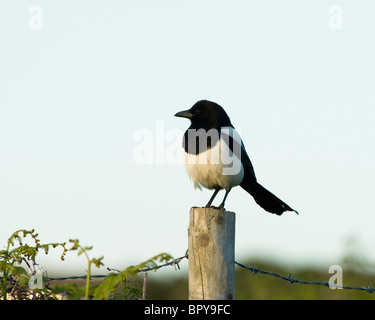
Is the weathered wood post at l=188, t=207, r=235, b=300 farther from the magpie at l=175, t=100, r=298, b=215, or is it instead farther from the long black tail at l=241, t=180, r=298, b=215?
the long black tail at l=241, t=180, r=298, b=215

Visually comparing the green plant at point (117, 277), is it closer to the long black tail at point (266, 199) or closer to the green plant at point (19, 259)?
the green plant at point (19, 259)

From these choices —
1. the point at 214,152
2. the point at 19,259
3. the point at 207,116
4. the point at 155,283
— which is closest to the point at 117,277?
the point at 19,259

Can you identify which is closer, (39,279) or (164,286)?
(39,279)

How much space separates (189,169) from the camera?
584 cm

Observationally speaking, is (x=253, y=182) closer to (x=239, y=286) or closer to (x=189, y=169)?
(x=189, y=169)

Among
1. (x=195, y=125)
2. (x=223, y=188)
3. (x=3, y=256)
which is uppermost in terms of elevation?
(x=195, y=125)

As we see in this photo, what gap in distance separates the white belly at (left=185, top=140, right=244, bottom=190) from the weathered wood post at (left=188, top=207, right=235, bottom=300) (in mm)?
2080

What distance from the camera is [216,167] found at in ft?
18.6

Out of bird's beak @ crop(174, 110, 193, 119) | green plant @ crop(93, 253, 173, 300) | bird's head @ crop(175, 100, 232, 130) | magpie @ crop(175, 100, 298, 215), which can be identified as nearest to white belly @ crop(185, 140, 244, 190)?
magpie @ crop(175, 100, 298, 215)

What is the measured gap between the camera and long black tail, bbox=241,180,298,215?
6.30m

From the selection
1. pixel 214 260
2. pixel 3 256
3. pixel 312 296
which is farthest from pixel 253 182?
pixel 312 296

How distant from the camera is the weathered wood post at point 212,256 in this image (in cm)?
342
